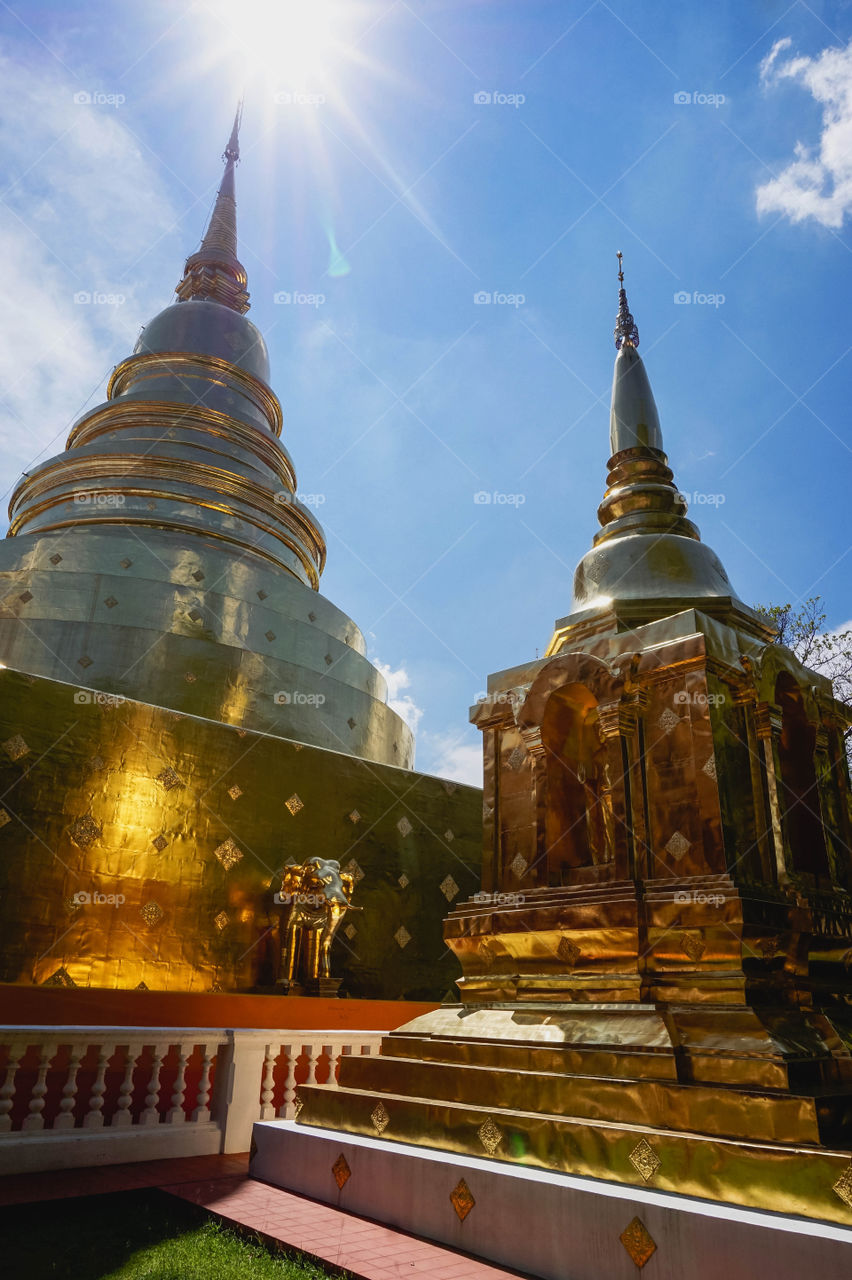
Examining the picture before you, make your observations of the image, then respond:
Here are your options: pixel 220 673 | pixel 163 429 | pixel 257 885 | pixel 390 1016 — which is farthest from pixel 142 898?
pixel 163 429

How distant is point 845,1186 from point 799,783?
284cm

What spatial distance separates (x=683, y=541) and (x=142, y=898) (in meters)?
6.25

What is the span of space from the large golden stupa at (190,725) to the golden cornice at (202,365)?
57mm

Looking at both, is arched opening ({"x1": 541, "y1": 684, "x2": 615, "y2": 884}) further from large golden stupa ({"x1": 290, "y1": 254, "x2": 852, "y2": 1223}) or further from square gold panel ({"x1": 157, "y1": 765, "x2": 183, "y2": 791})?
square gold panel ({"x1": 157, "y1": 765, "x2": 183, "y2": 791})

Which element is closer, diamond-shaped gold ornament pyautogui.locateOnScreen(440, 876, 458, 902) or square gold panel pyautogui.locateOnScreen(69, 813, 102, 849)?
square gold panel pyautogui.locateOnScreen(69, 813, 102, 849)

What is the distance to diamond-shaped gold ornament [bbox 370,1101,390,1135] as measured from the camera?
430cm

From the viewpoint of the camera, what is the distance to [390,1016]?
8.06 metres

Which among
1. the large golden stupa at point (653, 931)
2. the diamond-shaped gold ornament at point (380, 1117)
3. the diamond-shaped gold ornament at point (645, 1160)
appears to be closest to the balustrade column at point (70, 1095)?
the large golden stupa at point (653, 931)

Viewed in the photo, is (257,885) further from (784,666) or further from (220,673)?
(784,666)

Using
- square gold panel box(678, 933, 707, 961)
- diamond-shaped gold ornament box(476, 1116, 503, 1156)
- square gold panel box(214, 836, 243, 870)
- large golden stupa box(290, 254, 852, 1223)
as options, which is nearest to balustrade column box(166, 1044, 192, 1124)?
large golden stupa box(290, 254, 852, 1223)

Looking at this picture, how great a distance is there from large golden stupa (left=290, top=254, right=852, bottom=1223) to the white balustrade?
84 centimetres

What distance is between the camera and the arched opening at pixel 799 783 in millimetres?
5078

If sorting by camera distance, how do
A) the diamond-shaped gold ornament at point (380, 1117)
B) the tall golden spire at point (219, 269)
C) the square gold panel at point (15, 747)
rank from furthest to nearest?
the tall golden spire at point (219, 269) < the square gold panel at point (15, 747) < the diamond-shaped gold ornament at point (380, 1117)

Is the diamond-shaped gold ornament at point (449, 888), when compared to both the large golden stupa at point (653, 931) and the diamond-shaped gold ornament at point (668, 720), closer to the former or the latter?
the large golden stupa at point (653, 931)
